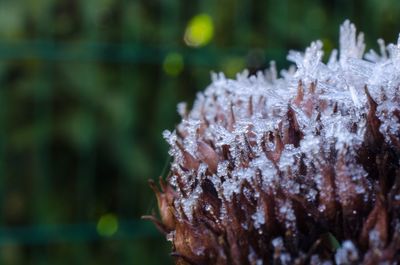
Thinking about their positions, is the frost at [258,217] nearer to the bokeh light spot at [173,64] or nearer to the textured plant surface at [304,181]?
the textured plant surface at [304,181]

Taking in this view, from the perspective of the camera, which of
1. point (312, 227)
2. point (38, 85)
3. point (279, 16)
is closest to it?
point (312, 227)

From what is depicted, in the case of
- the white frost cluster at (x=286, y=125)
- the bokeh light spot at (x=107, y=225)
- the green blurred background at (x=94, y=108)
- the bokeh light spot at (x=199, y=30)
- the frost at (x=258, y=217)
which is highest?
the bokeh light spot at (x=199, y=30)

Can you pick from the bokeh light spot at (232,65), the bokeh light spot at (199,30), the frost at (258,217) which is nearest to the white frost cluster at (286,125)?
the frost at (258,217)

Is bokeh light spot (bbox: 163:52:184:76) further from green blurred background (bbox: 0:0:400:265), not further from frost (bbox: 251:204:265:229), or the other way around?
frost (bbox: 251:204:265:229)

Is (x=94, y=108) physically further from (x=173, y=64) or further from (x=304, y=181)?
(x=304, y=181)

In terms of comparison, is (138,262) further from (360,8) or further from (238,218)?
(238,218)

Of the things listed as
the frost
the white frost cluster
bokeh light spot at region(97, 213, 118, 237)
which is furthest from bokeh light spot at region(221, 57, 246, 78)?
the frost

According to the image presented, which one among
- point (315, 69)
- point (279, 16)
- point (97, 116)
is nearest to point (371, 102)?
point (315, 69)

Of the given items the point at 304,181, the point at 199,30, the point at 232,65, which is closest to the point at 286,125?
the point at 304,181
